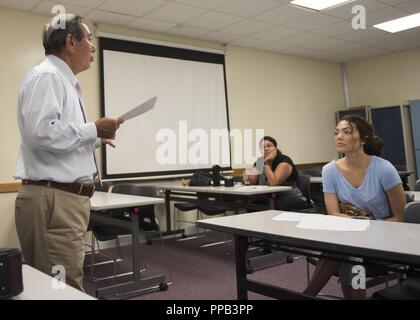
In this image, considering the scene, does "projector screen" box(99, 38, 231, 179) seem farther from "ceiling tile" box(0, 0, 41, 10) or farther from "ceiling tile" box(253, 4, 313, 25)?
"ceiling tile" box(253, 4, 313, 25)

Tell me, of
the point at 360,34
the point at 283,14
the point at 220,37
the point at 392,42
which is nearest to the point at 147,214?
the point at 283,14

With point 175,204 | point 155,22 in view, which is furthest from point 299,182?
point 155,22

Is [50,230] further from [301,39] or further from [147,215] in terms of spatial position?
[301,39]

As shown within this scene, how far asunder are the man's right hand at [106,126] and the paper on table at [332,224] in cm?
88

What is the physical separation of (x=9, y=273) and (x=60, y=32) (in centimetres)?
98

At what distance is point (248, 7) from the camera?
4.67 m

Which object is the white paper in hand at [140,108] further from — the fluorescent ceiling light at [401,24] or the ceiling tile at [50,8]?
the fluorescent ceiling light at [401,24]

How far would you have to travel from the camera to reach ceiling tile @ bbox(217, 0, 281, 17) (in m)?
4.52

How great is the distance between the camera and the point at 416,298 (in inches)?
56.9

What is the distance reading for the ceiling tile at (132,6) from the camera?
4.27m

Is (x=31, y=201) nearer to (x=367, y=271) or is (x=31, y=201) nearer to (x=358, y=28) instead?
(x=367, y=271)

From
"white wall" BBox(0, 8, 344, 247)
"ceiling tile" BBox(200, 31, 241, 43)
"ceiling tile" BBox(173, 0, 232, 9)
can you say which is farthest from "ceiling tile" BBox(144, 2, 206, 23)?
"ceiling tile" BBox(200, 31, 241, 43)

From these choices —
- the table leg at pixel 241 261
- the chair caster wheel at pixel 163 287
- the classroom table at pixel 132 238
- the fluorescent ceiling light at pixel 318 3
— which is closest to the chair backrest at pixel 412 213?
the table leg at pixel 241 261
